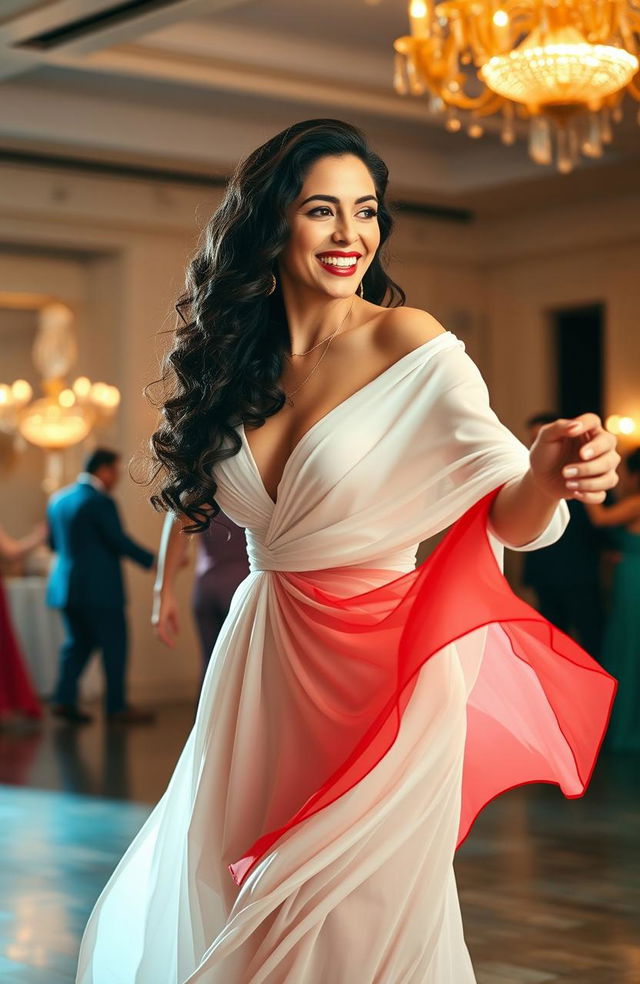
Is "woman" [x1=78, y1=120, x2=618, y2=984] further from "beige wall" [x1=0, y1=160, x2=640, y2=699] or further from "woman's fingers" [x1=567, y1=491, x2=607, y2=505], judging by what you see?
"beige wall" [x1=0, y1=160, x2=640, y2=699]

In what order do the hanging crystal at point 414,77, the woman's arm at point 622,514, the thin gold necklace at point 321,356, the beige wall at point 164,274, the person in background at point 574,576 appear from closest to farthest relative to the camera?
1. the thin gold necklace at point 321,356
2. the hanging crystal at point 414,77
3. the woman's arm at point 622,514
4. the person in background at point 574,576
5. the beige wall at point 164,274

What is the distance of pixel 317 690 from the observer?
2457 mm

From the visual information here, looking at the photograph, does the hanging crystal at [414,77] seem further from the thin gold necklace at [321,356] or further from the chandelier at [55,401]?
the chandelier at [55,401]

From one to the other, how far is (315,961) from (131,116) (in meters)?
7.34

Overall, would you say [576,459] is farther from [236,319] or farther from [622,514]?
[622,514]

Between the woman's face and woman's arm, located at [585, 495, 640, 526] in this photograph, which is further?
woman's arm, located at [585, 495, 640, 526]

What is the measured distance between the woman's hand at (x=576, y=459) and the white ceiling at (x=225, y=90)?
448 centimetres

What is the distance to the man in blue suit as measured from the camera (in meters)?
8.84

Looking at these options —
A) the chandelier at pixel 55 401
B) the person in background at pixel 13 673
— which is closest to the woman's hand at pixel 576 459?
the person in background at pixel 13 673

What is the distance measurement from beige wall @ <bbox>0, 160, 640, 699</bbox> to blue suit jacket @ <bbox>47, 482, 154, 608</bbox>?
992 millimetres

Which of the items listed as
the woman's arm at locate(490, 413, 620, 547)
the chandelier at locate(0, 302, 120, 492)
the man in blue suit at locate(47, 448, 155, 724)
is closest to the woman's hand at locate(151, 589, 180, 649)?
the woman's arm at locate(490, 413, 620, 547)

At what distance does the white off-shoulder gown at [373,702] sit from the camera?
7.52ft

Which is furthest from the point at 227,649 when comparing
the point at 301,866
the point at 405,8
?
the point at 405,8

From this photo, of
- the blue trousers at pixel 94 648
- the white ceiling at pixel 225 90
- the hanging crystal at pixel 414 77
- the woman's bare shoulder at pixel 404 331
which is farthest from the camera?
the blue trousers at pixel 94 648
